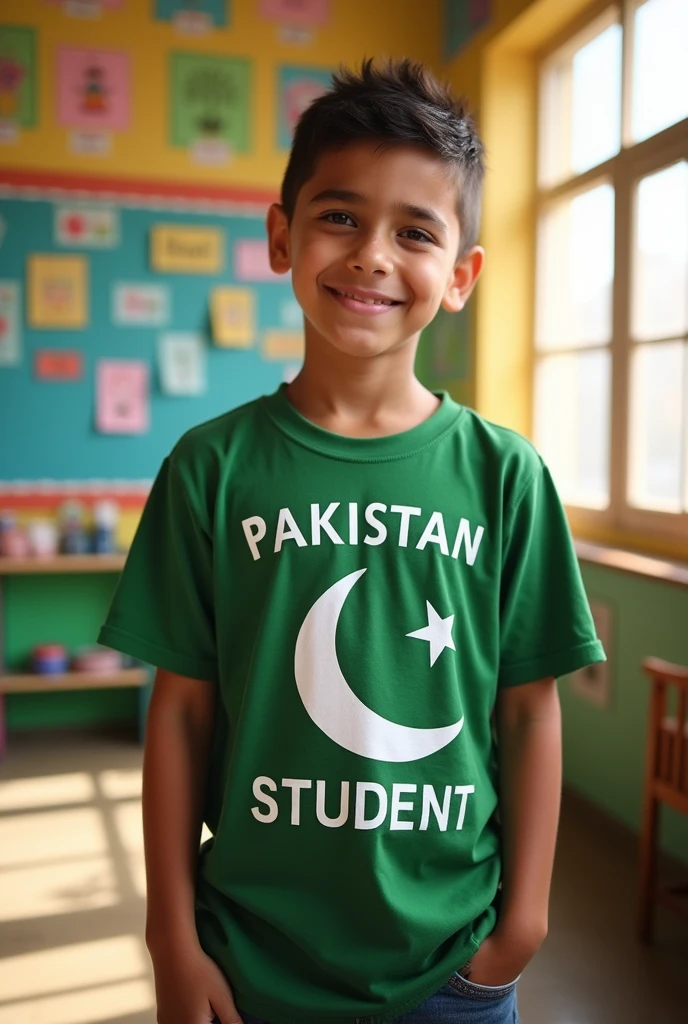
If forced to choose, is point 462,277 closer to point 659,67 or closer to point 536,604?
point 536,604

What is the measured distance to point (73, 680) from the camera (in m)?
3.65

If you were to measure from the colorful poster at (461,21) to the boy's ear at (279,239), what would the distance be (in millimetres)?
3140

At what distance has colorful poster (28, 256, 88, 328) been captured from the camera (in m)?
3.78

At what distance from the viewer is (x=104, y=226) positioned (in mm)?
3822

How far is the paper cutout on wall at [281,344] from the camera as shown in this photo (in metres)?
4.03

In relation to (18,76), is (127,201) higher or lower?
lower

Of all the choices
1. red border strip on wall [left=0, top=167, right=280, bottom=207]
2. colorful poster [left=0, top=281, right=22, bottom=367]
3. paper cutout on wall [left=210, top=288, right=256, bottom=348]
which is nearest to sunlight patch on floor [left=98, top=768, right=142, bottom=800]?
colorful poster [left=0, top=281, right=22, bottom=367]

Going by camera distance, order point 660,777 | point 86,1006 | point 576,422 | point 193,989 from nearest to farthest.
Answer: point 193,989 → point 86,1006 → point 660,777 → point 576,422

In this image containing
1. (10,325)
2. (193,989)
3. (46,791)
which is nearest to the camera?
(193,989)

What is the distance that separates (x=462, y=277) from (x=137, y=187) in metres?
3.23

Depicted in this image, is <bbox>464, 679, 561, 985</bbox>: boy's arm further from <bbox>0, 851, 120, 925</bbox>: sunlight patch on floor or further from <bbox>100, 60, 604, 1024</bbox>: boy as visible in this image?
<bbox>0, 851, 120, 925</bbox>: sunlight patch on floor

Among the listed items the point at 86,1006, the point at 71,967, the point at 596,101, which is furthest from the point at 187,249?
the point at 86,1006

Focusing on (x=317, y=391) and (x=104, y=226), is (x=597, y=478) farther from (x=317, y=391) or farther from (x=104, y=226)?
(x=317, y=391)

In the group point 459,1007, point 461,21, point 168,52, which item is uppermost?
point 461,21
